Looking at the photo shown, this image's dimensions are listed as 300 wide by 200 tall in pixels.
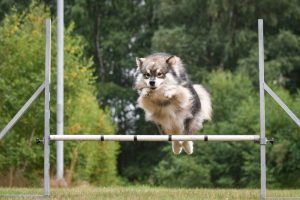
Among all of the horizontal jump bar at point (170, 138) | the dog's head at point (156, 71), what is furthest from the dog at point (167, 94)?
the horizontal jump bar at point (170, 138)

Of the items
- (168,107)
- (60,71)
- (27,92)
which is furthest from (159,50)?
(168,107)

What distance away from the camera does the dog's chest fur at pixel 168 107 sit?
1020 cm

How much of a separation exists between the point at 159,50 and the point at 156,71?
2267 cm

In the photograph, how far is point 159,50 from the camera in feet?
107

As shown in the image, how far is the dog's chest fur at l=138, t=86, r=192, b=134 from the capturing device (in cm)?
1020

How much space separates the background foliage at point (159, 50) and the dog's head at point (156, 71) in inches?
435

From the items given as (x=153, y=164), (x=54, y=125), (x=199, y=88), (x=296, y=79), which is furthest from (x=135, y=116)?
(x=199, y=88)

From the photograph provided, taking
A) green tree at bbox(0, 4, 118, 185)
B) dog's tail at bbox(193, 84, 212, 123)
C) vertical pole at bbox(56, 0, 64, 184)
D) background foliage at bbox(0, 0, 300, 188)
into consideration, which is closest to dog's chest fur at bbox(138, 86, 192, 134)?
dog's tail at bbox(193, 84, 212, 123)

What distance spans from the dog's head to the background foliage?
36.3 ft

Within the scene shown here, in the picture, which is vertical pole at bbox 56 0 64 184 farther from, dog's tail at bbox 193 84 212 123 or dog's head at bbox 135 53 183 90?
dog's head at bbox 135 53 183 90

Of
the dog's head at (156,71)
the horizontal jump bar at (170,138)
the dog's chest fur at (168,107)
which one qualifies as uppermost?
the dog's head at (156,71)

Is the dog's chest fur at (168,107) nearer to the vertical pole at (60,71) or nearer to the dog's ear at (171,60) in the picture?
the dog's ear at (171,60)

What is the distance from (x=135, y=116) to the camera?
37594mm

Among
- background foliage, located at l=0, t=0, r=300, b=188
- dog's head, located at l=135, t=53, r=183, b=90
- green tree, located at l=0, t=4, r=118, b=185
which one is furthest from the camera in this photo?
background foliage, located at l=0, t=0, r=300, b=188
